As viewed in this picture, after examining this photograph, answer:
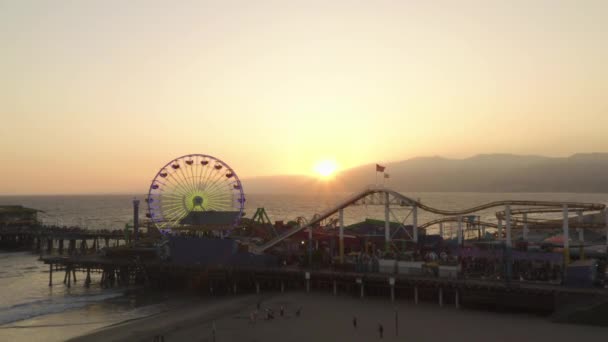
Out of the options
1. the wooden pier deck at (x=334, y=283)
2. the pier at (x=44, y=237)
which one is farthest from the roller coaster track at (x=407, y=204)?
the pier at (x=44, y=237)

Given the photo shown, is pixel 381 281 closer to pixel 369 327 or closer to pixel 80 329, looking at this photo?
pixel 369 327

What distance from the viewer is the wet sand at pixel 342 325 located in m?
31.3

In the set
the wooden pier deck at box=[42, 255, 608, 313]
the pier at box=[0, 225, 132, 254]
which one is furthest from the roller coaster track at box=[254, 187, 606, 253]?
the pier at box=[0, 225, 132, 254]

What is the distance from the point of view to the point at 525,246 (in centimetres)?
4375

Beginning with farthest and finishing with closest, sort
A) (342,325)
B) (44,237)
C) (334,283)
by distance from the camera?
(44,237)
(334,283)
(342,325)

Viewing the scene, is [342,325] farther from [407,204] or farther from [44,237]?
[44,237]

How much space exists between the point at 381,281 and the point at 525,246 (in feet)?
42.3

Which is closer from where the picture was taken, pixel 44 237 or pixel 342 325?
pixel 342 325

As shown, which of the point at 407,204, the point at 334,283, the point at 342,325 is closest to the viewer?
the point at 342,325

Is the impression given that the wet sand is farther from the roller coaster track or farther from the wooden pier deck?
the roller coaster track

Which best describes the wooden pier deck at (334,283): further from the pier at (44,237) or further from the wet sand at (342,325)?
the pier at (44,237)

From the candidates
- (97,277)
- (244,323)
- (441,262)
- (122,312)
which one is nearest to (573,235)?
(441,262)

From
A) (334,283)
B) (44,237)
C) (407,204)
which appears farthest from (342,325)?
(44,237)

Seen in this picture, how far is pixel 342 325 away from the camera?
1342 inches
